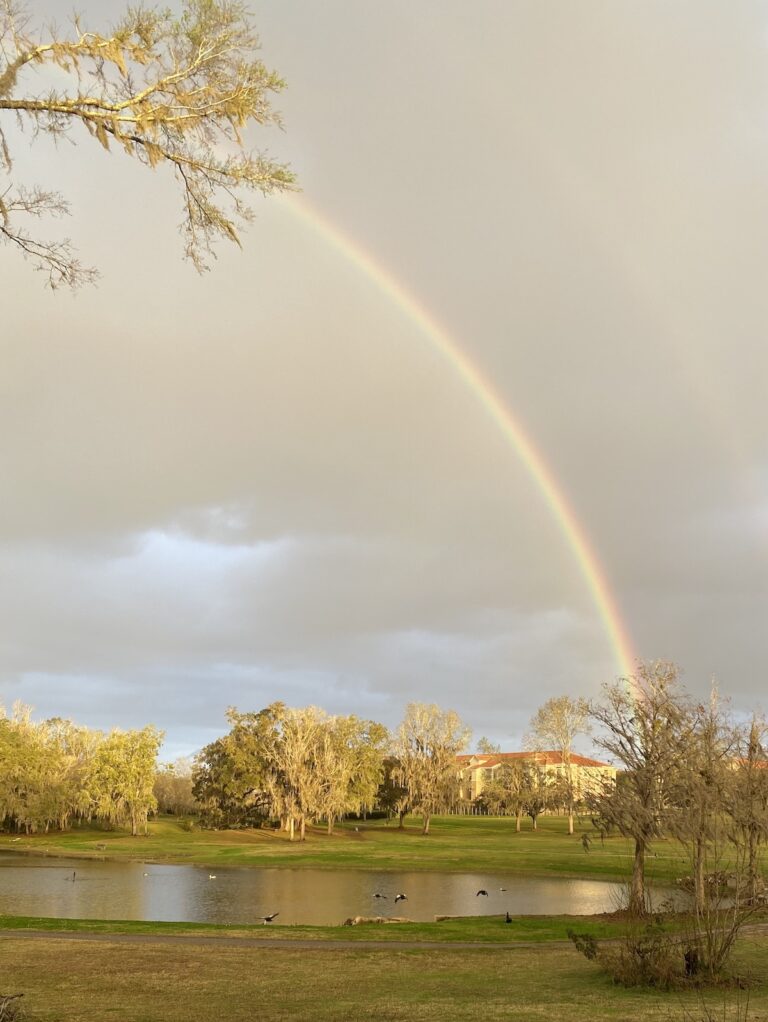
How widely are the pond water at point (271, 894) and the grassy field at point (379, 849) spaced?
144 inches

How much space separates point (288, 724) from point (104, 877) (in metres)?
33.9

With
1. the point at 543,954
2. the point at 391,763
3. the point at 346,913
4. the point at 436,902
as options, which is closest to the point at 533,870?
the point at 436,902

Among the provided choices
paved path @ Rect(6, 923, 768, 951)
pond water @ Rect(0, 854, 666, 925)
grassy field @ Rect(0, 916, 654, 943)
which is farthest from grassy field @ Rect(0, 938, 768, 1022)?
pond water @ Rect(0, 854, 666, 925)

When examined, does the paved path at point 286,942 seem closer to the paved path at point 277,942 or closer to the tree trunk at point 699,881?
the paved path at point 277,942

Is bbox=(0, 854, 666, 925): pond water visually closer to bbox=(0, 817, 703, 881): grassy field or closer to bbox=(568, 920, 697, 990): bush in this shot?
bbox=(0, 817, 703, 881): grassy field

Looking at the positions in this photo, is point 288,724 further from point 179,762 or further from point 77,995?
point 179,762

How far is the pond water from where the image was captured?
35.3 metres

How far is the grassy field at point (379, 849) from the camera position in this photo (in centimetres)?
5756

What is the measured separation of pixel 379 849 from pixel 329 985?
58495 millimetres

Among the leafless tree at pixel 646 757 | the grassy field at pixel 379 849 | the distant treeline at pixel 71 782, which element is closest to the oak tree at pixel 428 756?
the grassy field at pixel 379 849

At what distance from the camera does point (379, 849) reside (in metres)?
70.1

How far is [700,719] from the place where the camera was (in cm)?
2886

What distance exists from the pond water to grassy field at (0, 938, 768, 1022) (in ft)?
37.7

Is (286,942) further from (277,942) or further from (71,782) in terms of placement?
(71,782)
